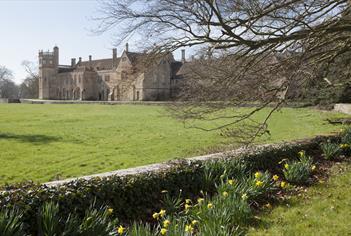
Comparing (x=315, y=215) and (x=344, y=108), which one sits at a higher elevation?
(x=344, y=108)

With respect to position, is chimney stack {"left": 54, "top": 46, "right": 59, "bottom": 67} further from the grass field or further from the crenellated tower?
the grass field

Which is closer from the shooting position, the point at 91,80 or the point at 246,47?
the point at 246,47

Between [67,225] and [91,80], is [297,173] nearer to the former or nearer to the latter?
[67,225]

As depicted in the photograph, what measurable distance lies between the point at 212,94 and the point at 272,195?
3.65 metres

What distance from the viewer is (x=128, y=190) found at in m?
5.71

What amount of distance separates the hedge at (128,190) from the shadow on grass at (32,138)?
9543 millimetres

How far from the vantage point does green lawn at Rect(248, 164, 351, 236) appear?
16.8 feet

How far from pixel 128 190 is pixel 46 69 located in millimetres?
107606

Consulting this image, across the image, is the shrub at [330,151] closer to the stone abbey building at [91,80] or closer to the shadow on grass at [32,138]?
the shadow on grass at [32,138]

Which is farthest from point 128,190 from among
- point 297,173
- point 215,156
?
point 297,173

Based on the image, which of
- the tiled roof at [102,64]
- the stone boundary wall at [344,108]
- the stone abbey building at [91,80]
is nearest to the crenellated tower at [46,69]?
the stone abbey building at [91,80]

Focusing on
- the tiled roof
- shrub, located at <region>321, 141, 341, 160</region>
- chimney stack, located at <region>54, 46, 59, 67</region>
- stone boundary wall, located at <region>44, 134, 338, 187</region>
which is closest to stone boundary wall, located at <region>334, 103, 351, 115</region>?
stone boundary wall, located at <region>44, 134, 338, 187</region>

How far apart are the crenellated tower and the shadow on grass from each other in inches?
3654

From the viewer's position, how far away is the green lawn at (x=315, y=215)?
512 centimetres
